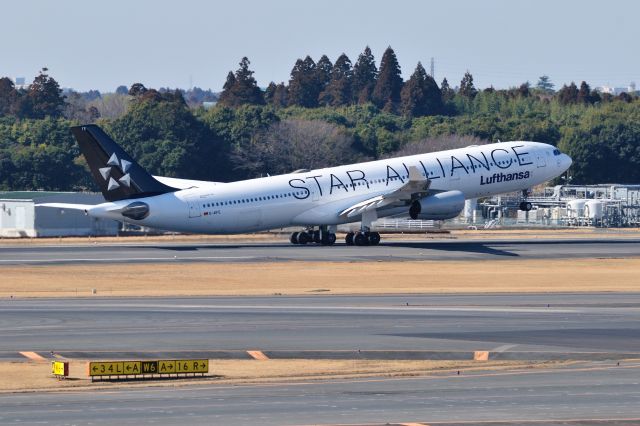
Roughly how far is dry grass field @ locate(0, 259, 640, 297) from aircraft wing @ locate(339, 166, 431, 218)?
8787mm

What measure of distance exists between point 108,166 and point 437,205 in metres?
21.8

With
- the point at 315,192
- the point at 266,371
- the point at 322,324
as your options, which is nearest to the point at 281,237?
the point at 315,192

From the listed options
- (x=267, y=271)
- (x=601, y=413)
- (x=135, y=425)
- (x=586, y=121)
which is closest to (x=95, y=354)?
(x=135, y=425)

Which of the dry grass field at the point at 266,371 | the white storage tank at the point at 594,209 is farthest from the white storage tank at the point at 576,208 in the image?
the dry grass field at the point at 266,371

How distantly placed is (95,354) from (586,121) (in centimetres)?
14516

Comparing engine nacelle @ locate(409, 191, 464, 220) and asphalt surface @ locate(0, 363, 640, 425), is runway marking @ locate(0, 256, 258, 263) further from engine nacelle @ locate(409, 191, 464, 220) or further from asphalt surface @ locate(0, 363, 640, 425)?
asphalt surface @ locate(0, 363, 640, 425)

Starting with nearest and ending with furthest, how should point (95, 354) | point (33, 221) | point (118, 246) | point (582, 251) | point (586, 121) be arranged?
point (95, 354)
point (582, 251)
point (118, 246)
point (33, 221)
point (586, 121)

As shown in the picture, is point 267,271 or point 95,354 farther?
point 267,271

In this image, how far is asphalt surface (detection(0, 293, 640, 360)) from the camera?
4541cm

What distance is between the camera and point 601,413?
3303 cm

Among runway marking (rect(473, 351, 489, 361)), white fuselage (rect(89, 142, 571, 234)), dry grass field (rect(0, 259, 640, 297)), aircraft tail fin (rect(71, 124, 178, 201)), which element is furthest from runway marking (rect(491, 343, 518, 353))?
aircraft tail fin (rect(71, 124, 178, 201))

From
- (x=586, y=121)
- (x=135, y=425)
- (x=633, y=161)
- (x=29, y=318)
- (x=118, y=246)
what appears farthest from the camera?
(x=586, y=121)

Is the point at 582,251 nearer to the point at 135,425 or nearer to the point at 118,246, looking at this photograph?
the point at 118,246

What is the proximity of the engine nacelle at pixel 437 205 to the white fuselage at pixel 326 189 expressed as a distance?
1.44 meters
